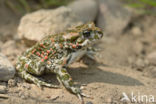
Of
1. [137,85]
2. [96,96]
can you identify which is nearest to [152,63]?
[137,85]

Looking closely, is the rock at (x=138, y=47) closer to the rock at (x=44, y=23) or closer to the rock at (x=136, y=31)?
the rock at (x=136, y=31)

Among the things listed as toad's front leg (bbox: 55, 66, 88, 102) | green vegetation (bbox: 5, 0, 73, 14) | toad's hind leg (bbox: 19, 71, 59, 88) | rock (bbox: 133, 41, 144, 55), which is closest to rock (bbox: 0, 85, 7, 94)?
toad's hind leg (bbox: 19, 71, 59, 88)

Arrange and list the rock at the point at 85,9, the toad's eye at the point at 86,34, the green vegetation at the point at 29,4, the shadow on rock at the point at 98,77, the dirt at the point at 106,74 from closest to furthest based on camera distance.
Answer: the dirt at the point at 106,74, the toad's eye at the point at 86,34, the shadow on rock at the point at 98,77, the green vegetation at the point at 29,4, the rock at the point at 85,9

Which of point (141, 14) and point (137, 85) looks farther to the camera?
point (141, 14)

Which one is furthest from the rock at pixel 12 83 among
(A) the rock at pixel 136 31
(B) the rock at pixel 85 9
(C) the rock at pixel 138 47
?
(A) the rock at pixel 136 31

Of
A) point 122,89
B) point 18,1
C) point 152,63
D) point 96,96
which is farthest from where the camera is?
point 18,1

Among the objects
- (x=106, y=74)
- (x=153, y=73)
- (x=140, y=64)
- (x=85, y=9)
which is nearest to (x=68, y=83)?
(x=106, y=74)

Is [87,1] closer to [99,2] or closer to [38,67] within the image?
[99,2]
